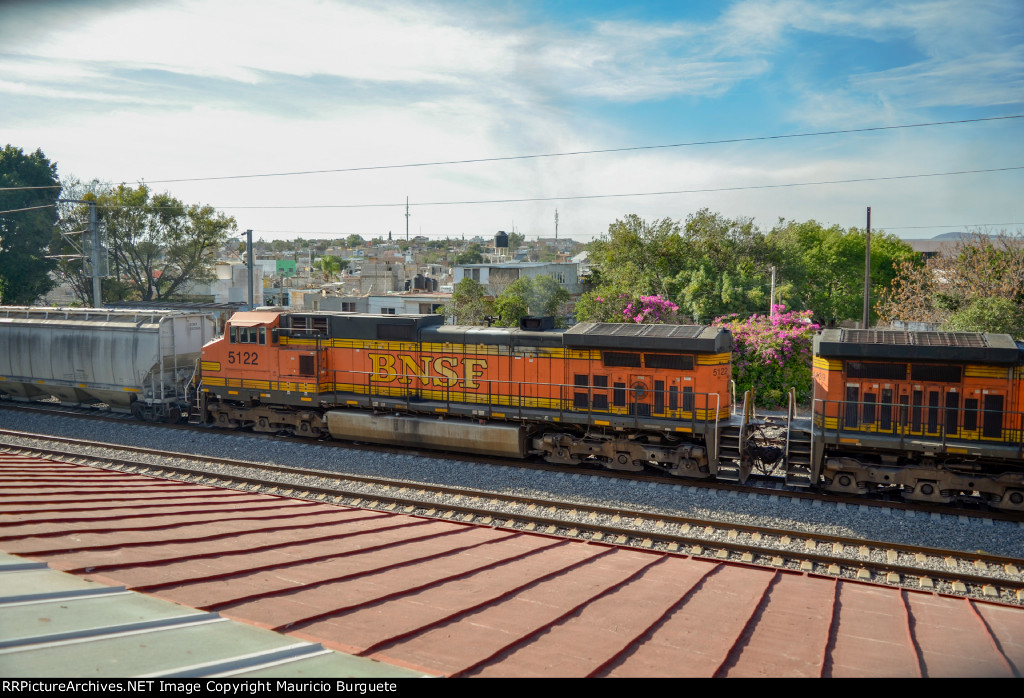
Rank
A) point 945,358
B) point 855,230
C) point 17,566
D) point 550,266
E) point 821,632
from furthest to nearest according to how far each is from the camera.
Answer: point 855,230 → point 550,266 → point 945,358 → point 821,632 → point 17,566

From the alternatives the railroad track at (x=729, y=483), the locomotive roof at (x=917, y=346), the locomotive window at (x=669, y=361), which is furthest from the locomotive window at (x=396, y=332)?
the locomotive roof at (x=917, y=346)

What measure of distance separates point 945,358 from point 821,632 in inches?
399

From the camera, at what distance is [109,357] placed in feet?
71.5

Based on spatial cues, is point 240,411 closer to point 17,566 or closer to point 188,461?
point 188,461

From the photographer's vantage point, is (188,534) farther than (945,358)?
No

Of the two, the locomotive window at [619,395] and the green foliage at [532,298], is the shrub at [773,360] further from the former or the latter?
the green foliage at [532,298]

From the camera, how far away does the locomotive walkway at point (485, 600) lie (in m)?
4.02

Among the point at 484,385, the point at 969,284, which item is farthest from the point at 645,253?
the point at 484,385

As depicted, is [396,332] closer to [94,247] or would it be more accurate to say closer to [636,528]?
[636,528]

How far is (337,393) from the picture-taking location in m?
18.7

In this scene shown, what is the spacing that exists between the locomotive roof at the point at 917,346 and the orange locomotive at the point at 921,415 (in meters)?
0.02

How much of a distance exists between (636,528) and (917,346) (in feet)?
21.3

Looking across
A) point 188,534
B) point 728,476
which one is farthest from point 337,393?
point 188,534

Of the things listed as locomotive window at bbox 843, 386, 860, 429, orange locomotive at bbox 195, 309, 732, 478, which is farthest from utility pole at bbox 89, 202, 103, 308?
locomotive window at bbox 843, 386, 860, 429
